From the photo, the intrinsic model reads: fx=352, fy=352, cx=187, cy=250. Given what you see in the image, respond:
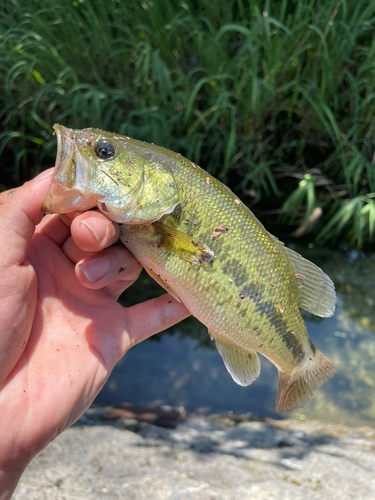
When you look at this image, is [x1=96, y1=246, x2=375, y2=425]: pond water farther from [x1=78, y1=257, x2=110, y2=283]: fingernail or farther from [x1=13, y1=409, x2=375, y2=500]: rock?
[x1=78, y1=257, x2=110, y2=283]: fingernail

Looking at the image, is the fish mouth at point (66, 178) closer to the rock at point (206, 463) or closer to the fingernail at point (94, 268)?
the fingernail at point (94, 268)

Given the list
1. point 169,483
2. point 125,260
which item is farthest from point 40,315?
point 169,483

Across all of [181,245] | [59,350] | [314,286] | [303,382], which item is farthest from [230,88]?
[59,350]

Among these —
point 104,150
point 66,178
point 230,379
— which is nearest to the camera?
point 66,178

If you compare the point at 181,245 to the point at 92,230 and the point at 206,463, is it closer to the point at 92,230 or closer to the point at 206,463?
the point at 92,230

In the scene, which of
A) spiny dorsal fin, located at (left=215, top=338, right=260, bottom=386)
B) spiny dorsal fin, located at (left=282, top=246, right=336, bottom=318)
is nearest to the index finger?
spiny dorsal fin, located at (left=215, top=338, right=260, bottom=386)
